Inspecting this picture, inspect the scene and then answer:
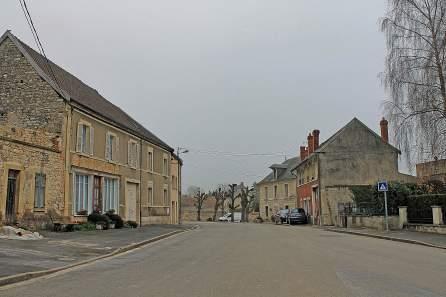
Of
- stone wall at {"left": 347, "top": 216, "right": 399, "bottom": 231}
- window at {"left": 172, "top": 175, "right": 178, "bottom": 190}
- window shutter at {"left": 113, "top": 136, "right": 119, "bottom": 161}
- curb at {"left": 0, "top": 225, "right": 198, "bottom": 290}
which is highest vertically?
window shutter at {"left": 113, "top": 136, "right": 119, "bottom": 161}

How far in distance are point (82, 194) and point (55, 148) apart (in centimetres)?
392

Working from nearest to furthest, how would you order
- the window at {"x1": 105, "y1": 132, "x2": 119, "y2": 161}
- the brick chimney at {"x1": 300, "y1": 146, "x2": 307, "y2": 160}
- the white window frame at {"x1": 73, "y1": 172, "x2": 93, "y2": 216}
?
the white window frame at {"x1": 73, "y1": 172, "x2": 93, "y2": 216}
the window at {"x1": 105, "y1": 132, "x2": 119, "y2": 161}
the brick chimney at {"x1": 300, "y1": 146, "x2": 307, "y2": 160}

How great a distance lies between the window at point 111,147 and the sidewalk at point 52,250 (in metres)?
9.00

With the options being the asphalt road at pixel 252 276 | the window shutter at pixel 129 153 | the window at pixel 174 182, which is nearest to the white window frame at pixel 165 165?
the window at pixel 174 182

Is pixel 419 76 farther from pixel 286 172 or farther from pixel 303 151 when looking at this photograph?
pixel 286 172

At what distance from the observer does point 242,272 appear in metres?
11.5

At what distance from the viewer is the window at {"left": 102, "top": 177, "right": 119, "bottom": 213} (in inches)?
1208

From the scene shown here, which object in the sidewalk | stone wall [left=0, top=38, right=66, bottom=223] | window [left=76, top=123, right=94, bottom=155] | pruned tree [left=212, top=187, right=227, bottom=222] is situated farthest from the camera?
pruned tree [left=212, top=187, right=227, bottom=222]

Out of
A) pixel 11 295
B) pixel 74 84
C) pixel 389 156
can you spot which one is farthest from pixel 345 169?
pixel 11 295

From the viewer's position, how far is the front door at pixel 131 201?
34.4 metres

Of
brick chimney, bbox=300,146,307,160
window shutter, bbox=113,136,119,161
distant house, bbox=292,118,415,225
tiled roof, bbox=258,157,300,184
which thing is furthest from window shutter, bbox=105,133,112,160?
tiled roof, bbox=258,157,300,184

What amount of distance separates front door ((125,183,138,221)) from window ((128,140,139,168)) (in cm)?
147

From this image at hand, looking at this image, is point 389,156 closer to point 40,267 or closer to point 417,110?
point 417,110

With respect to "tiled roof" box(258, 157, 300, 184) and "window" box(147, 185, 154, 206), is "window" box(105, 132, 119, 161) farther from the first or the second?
"tiled roof" box(258, 157, 300, 184)
